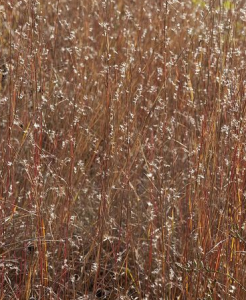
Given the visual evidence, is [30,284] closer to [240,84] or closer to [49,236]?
[49,236]

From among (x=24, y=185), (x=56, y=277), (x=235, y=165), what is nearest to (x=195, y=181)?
(x=235, y=165)

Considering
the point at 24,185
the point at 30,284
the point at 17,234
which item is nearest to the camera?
the point at 30,284

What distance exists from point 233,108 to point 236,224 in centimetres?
34

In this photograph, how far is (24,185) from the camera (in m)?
2.38

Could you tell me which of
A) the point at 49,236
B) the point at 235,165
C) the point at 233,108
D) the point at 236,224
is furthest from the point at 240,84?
the point at 49,236

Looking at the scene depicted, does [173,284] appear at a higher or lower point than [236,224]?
lower

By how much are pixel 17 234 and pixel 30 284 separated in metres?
0.23

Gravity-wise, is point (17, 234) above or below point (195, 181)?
below

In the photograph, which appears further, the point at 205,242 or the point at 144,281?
the point at 144,281

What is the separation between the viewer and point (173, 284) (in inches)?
79.3

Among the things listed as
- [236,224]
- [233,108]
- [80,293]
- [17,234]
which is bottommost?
[80,293]

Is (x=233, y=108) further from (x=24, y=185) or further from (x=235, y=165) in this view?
(x=24, y=185)

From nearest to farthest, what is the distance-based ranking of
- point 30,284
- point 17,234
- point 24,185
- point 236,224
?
point 236,224
point 30,284
point 17,234
point 24,185

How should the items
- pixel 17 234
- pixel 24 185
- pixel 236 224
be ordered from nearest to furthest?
pixel 236 224
pixel 17 234
pixel 24 185
